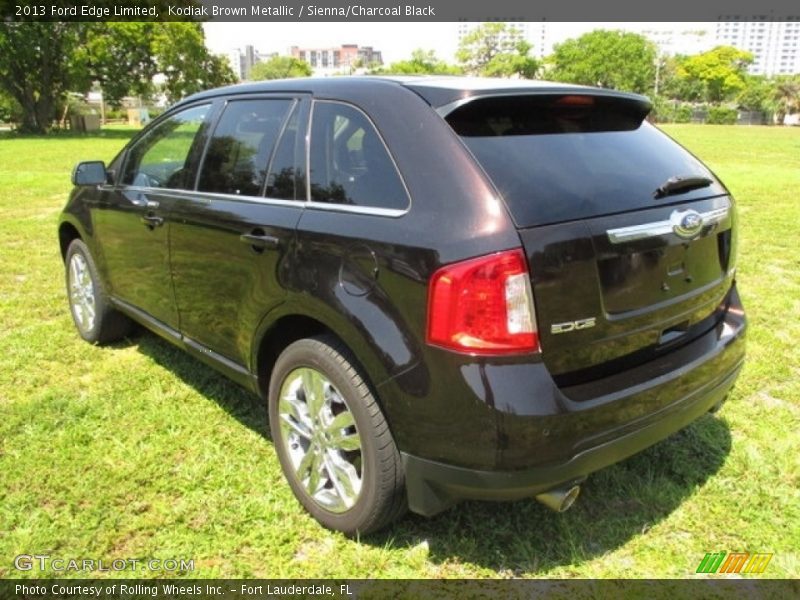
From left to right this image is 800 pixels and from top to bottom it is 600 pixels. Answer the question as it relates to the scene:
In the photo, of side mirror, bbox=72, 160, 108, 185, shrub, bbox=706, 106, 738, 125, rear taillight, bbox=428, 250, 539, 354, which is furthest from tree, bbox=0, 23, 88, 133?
shrub, bbox=706, 106, 738, 125

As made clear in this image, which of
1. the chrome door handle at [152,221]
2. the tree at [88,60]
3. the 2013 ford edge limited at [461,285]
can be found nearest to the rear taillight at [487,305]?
the 2013 ford edge limited at [461,285]

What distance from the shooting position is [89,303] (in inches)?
183

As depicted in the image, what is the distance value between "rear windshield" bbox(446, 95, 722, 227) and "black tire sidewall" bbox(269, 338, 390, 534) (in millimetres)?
857

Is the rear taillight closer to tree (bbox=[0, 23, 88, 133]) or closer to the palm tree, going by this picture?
tree (bbox=[0, 23, 88, 133])

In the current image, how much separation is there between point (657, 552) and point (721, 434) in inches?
43.0

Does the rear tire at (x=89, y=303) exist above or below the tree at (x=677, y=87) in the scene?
below

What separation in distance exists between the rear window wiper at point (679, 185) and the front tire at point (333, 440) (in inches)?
51.5

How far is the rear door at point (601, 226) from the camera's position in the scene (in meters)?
2.12

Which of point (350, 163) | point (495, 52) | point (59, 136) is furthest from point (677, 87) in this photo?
point (350, 163)

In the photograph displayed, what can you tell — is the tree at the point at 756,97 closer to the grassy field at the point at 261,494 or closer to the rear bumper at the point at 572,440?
the grassy field at the point at 261,494

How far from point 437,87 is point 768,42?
597 feet

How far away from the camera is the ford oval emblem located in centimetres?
Result: 238

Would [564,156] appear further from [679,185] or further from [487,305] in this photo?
[487,305]

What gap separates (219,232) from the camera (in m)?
3.02
